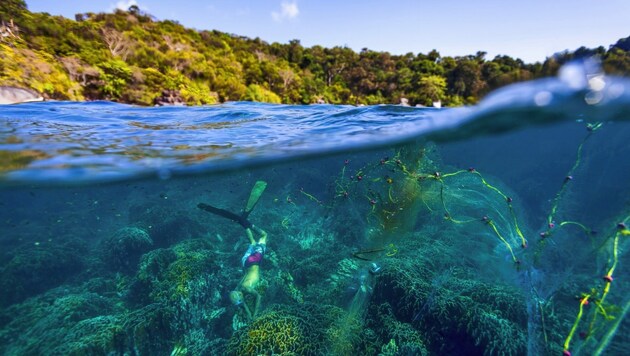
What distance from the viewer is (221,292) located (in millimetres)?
8477

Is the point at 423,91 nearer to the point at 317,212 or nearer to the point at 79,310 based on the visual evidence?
the point at 317,212

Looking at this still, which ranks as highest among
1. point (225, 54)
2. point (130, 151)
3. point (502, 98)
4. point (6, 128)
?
point (225, 54)

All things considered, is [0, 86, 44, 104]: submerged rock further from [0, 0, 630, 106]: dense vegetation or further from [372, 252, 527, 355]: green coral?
[372, 252, 527, 355]: green coral

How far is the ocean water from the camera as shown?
5.53m

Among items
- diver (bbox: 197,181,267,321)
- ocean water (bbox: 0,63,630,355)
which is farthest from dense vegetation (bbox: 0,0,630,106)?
diver (bbox: 197,181,267,321)

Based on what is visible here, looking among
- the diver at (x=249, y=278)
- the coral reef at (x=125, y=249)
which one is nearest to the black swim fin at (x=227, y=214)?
the diver at (x=249, y=278)

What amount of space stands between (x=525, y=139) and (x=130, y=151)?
50.7 ft

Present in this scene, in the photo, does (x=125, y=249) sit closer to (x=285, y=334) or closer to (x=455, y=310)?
(x=285, y=334)

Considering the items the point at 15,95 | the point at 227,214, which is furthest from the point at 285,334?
the point at 15,95

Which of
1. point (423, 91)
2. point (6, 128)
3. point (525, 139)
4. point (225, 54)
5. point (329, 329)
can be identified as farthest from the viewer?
point (225, 54)

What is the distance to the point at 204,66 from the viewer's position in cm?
2847

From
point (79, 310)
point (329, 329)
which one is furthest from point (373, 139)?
point (79, 310)

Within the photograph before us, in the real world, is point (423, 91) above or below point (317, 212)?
above

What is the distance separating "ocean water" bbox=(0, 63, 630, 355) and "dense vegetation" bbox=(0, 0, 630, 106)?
292 cm
